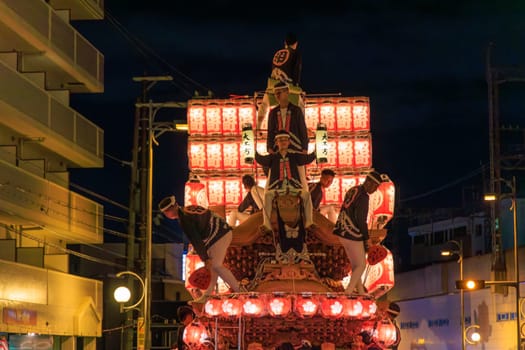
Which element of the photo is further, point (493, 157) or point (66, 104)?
point (493, 157)

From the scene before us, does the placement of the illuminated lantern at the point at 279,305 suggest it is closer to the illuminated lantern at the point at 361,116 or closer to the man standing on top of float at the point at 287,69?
A: the man standing on top of float at the point at 287,69

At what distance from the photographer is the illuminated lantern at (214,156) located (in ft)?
125

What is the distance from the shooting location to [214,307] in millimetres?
28562

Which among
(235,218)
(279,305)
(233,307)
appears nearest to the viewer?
(279,305)

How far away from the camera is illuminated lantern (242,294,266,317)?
28062 millimetres

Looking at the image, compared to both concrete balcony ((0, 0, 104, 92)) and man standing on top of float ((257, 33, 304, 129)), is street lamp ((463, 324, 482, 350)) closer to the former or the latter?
concrete balcony ((0, 0, 104, 92))

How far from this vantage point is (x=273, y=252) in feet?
98.5

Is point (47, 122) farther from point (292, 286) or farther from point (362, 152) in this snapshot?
point (292, 286)

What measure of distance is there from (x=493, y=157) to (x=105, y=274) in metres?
22.8

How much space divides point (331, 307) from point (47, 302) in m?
18.3

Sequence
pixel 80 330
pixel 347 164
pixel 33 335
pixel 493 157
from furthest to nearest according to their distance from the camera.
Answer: pixel 493 157, pixel 80 330, pixel 33 335, pixel 347 164

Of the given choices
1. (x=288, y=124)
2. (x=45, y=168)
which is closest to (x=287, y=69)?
(x=288, y=124)

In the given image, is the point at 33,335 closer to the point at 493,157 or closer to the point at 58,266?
the point at 58,266

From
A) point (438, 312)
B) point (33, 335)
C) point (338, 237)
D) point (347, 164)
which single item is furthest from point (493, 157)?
point (338, 237)
